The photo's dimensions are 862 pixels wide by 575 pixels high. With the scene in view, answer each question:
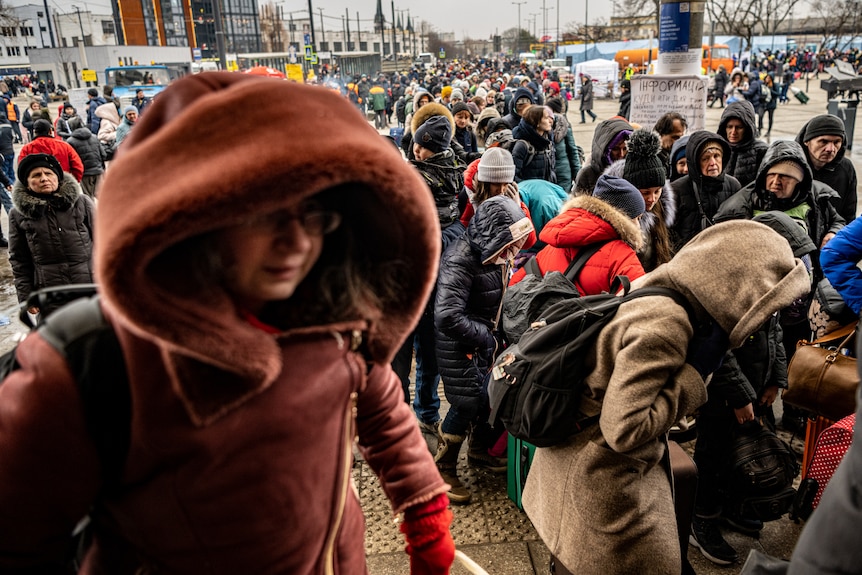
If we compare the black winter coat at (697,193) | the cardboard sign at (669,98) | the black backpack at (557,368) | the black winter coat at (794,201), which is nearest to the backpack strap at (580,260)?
the black backpack at (557,368)

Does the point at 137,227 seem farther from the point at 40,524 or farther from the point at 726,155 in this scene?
the point at 726,155

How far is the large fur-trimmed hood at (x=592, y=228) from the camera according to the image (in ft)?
9.58

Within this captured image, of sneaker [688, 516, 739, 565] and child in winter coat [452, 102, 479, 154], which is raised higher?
child in winter coat [452, 102, 479, 154]

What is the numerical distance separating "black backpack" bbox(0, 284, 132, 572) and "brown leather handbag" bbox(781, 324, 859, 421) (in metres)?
2.73

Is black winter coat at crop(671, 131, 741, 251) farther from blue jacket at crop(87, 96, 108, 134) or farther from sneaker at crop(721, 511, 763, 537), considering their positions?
blue jacket at crop(87, 96, 108, 134)

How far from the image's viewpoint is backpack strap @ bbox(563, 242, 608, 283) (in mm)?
2928

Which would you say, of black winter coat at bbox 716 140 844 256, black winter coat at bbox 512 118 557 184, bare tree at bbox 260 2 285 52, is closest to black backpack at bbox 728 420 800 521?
black winter coat at bbox 716 140 844 256

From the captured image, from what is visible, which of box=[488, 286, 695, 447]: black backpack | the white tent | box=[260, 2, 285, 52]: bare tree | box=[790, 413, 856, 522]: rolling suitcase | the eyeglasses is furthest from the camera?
box=[260, 2, 285, 52]: bare tree

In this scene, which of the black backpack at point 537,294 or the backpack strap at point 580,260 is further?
the backpack strap at point 580,260

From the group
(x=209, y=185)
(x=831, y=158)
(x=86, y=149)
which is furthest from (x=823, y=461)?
(x=86, y=149)

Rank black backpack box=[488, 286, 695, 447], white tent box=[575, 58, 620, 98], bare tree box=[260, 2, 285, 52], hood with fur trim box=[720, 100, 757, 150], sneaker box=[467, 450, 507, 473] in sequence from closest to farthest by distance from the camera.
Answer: black backpack box=[488, 286, 695, 447] → sneaker box=[467, 450, 507, 473] → hood with fur trim box=[720, 100, 757, 150] → white tent box=[575, 58, 620, 98] → bare tree box=[260, 2, 285, 52]

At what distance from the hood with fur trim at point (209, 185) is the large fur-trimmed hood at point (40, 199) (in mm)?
4260

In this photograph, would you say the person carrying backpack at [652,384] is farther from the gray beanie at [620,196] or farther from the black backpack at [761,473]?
the gray beanie at [620,196]

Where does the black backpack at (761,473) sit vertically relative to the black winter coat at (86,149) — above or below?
below
